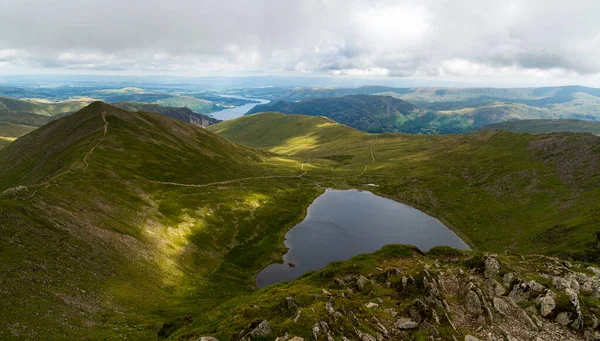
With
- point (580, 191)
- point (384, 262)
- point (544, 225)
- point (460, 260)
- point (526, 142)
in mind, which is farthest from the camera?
point (526, 142)

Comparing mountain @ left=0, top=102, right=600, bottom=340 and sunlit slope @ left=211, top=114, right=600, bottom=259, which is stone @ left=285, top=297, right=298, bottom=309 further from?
sunlit slope @ left=211, top=114, right=600, bottom=259

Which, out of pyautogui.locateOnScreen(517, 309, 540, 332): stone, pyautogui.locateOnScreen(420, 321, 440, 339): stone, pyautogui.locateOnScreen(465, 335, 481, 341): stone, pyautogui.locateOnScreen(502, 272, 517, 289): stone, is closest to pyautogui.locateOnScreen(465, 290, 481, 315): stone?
pyautogui.locateOnScreen(517, 309, 540, 332): stone

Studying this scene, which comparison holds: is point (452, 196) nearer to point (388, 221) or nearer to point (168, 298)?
point (388, 221)

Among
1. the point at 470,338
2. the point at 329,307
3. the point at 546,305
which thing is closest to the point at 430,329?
the point at 470,338

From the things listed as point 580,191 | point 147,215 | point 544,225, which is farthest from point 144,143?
point 580,191

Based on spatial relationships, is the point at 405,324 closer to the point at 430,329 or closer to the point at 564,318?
the point at 430,329

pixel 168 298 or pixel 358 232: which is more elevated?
pixel 168 298
